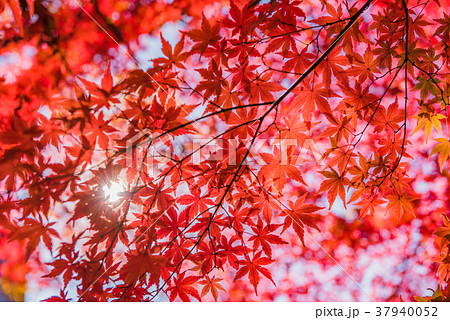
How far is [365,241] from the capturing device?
2.23 m

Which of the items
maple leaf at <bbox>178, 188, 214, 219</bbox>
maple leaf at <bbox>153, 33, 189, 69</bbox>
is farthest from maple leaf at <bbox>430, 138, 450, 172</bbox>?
maple leaf at <bbox>153, 33, 189, 69</bbox>

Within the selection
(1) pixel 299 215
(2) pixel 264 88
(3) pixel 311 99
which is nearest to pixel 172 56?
(2) pixel 264 88

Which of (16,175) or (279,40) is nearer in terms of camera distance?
(16,175)

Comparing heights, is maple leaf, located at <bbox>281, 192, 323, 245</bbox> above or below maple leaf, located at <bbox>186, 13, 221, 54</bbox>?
below

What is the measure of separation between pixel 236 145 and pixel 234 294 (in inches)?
69.1

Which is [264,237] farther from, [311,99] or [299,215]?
[311,99]

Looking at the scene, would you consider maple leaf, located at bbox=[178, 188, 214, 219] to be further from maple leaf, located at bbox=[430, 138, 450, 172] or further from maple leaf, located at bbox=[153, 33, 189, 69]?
maple leaf, located at bbox=[430, 138, 450, 172]

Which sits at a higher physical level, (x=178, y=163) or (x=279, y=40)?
(x=279, y=40)

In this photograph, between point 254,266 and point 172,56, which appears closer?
point 172,56

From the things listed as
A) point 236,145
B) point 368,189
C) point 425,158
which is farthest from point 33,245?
point 425,158

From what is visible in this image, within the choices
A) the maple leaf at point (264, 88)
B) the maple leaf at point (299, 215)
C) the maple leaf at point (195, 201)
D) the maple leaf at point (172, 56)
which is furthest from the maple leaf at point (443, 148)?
the maple leaf at point (172, 56)

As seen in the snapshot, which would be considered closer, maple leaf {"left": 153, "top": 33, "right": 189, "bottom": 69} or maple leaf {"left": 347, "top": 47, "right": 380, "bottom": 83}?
maple leaf {"left": 153, "top": 33, "right": 189, "bottom": 69}

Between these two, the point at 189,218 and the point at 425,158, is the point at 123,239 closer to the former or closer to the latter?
the point at 189,218

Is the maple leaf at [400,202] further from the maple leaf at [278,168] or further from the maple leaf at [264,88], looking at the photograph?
the maple leaf at [264,88]
